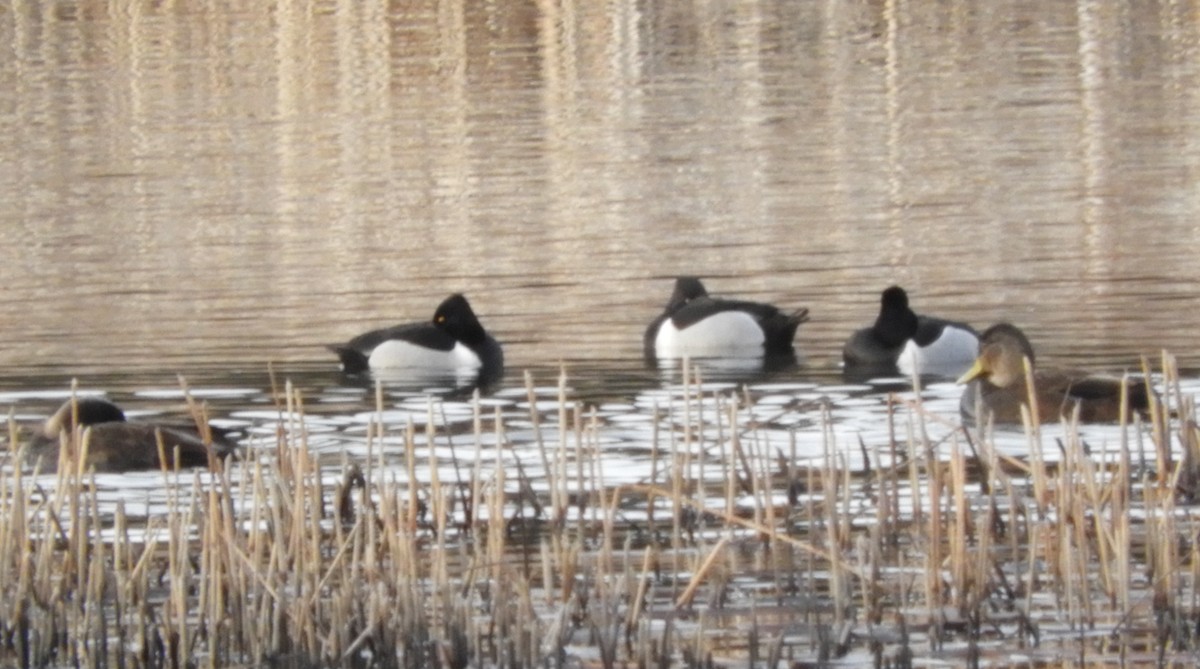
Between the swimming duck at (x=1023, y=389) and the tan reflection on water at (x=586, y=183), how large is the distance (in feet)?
5.79

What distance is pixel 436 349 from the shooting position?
1798 cm

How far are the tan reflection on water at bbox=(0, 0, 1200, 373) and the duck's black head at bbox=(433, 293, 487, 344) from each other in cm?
52

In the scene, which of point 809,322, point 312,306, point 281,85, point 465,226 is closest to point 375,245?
point 465,226

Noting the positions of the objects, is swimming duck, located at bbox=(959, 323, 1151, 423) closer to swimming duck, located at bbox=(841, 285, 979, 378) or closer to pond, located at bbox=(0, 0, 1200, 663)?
pond, located at bbox=(0, 0, 1200, 663)

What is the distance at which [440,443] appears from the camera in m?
14.0

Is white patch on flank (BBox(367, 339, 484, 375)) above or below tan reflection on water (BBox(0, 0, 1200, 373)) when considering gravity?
below

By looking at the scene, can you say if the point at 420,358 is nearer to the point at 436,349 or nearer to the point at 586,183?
the point at 436,349

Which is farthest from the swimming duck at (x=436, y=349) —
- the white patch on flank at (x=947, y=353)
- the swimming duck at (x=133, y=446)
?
the swimming duck at (x=133, y=446)

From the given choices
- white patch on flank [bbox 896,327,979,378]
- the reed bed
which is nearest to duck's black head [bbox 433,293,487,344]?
white patch on flank [bbox 896,327,979,378]

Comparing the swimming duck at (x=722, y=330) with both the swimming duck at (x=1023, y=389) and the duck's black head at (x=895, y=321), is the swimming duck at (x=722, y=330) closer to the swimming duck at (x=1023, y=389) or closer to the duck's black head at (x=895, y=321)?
the duck's black head at (x=895, y=321)

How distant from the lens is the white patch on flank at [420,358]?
57.6 ft

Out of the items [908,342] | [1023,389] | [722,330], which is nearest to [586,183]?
[722,330]

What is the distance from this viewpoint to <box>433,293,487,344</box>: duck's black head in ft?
57.7

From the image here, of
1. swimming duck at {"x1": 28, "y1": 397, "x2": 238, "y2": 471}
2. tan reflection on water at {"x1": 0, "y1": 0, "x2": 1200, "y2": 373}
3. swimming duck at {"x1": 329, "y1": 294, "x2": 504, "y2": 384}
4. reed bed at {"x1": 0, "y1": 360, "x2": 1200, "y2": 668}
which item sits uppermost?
tan reflection on water at {"x1": 0, "y1": 0, "x2": 1200, "y2": 373}
